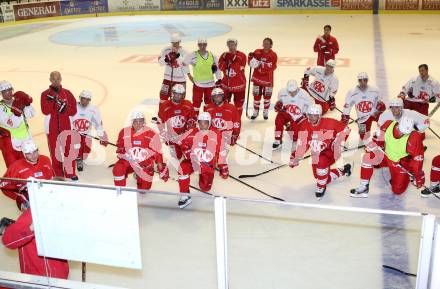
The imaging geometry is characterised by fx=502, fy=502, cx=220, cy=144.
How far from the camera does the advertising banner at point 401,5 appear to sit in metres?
23.6

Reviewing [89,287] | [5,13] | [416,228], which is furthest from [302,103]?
[5,13]

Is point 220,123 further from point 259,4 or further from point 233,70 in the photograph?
A: point 259,4

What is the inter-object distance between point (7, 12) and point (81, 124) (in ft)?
61.2

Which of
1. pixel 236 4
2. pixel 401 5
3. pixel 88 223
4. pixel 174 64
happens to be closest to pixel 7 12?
pixel 236 4

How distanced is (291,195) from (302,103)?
1.81m

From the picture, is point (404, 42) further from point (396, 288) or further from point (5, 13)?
point (5, 13)

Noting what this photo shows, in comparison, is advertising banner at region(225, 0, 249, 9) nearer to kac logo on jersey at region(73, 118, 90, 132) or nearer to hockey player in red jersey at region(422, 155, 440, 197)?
kac logo on jersey at region(73, 118, 90, 132)

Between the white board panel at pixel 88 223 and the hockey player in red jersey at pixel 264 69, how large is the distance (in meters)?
6.00

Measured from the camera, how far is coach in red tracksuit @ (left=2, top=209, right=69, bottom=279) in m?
3.67

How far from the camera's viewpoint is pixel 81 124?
7.01 meters

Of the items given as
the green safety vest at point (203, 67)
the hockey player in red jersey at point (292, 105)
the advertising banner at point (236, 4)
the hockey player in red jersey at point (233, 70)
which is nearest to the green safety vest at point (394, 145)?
the hockey player in red jersey at point (292, 105)

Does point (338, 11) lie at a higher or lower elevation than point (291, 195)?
higher

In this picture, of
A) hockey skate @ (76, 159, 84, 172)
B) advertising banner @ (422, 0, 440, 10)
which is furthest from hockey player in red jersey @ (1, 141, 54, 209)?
advertising banner @ (422, 0, 440, 10)

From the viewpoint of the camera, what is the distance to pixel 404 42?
16703 millimetres
